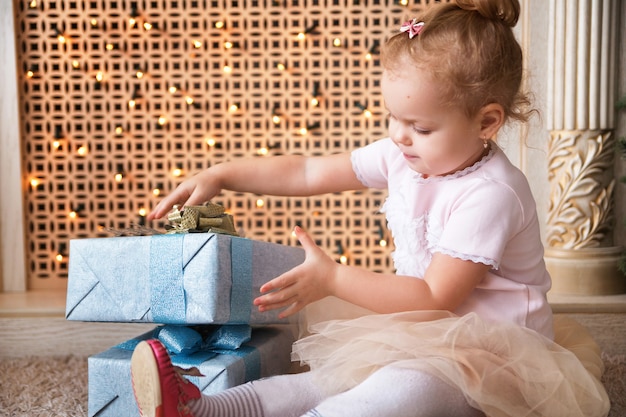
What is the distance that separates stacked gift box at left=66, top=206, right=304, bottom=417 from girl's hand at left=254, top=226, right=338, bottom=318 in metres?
0.14

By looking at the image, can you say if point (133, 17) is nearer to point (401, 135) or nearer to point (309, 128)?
point (309, 128)

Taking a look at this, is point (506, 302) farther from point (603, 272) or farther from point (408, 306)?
point (603, 272)

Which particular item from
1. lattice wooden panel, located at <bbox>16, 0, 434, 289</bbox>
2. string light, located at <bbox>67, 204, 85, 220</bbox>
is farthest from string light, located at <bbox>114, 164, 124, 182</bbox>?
string light, located at <bbox>67, 204, 85, 220</bbox>

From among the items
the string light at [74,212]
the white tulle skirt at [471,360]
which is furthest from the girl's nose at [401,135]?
the string light at [74,212]

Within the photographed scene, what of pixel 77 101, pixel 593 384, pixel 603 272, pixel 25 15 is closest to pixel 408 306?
pixel 593 384

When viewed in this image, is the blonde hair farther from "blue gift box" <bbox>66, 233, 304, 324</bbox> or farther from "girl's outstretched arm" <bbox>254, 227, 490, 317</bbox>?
"blue gift box" <bbox>66, 233, 304, 324</bbox>

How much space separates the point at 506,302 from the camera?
1.03 meters

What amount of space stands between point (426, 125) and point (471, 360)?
0.31m

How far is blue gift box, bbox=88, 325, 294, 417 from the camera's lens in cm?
102

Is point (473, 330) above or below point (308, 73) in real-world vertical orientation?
below

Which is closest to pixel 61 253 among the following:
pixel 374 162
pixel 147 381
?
pixel 374 162

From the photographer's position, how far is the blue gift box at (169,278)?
1.04 m

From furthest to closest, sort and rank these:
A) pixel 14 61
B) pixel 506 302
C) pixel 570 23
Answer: pixel 14 61 → pixel 570 23 → pixel 506 302

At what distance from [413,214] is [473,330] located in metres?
0.22
